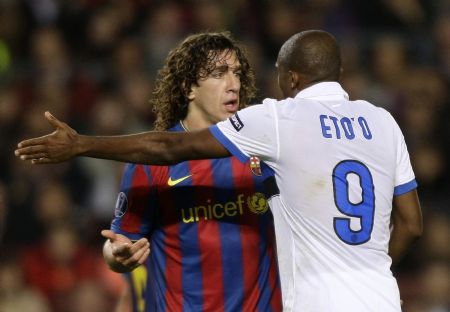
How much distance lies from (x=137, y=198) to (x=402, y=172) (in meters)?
1.24

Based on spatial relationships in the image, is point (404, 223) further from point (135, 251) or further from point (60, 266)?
point (60, 266)

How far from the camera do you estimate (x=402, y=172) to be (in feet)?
14.0

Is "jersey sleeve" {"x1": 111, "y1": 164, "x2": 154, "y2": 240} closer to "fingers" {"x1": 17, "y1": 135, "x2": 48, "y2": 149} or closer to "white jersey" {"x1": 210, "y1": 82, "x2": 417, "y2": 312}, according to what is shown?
"white jersey" {"x1": 210, "y1": 82, "x2": 417, "y2": 312}

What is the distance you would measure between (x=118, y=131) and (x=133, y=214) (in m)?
4.02

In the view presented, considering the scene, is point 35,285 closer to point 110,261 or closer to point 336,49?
point 110,261

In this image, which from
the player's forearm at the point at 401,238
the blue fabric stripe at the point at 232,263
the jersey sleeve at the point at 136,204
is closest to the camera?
the player's forearm at the point at 401,238

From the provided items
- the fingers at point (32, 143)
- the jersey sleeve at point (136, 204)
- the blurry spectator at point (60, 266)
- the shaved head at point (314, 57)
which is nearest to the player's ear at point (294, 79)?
the shaved head at point (314, 57)

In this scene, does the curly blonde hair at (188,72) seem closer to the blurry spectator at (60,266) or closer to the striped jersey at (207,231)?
the striped jersey at (207,231)

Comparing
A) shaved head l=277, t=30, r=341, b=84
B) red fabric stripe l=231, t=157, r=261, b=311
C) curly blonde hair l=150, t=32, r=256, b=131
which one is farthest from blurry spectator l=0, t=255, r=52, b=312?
shaved head l=277, t=30, r=341, b=84

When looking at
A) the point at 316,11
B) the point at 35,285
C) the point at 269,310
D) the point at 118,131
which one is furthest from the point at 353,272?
the point at 316,11

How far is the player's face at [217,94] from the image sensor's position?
4.88 metres

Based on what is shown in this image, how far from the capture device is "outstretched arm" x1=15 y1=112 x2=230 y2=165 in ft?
13.0

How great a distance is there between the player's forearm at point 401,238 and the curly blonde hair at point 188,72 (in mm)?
1139

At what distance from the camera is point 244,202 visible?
4.66 m
